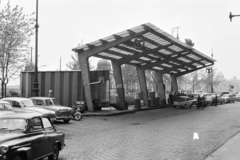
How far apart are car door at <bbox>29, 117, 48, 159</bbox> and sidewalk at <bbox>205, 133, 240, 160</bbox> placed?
4.42 meters

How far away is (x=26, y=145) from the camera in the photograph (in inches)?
268

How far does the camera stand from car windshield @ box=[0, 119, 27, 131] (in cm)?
730

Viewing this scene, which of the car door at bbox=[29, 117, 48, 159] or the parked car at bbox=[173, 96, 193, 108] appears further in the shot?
the parked car at bbox=[173, 96, 193, 108]

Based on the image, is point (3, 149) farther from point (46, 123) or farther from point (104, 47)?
point (104, 47)

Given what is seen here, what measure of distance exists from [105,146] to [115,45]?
14085mm

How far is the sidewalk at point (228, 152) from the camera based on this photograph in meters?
8.95

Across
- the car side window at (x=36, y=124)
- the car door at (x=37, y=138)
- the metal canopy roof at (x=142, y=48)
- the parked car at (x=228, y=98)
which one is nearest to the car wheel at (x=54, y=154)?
the car door at (x=37, y=138)

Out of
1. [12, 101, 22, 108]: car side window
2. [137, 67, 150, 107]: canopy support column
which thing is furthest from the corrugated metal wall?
[137, 67, 150, 107]: canopy support column

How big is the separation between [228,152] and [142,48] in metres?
19.1

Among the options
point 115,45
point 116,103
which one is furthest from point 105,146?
point 116,103

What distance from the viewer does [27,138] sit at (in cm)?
704

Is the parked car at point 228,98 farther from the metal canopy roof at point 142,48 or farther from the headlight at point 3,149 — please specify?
the headlight at point 3,149

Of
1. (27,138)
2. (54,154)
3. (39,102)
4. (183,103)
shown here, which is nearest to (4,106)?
(39,102)

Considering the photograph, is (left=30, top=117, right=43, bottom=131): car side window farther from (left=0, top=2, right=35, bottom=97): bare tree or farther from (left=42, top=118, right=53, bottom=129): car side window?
(left=0, top=2, right=35, bottom=97): bare tree
